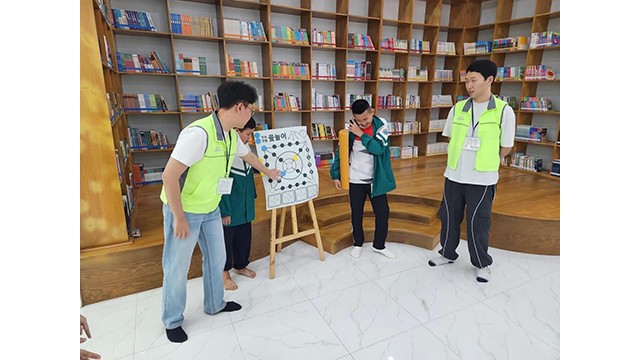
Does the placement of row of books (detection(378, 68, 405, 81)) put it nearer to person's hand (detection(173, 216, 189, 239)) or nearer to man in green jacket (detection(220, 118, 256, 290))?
man in green jacket (detection(220, 118, 256, 290))

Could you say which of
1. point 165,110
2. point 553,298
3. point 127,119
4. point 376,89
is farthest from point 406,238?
point 127,119

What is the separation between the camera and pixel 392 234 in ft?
11.6

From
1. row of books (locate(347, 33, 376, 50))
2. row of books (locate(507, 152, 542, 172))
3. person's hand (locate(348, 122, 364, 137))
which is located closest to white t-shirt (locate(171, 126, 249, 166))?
person's hand (locate(348, 122, 364, 137))

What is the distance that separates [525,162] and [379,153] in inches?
150

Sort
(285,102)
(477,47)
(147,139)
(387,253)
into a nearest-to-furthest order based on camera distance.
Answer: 1. (387,253)
2. (147,139)
3. (285,102)
4. (477,47)

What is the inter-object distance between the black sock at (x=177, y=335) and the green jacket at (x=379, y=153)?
1790mm

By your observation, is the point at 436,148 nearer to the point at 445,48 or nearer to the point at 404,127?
the point at 404,127

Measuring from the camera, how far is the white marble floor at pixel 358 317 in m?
2.06

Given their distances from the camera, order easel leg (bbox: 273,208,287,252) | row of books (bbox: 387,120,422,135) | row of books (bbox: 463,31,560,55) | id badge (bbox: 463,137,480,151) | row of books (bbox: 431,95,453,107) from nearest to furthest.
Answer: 1. id badge (bbox: 463,137,480,151)
2. easel leg (bbox: 273,208,287,252)
3. row of books (bbox: 463,31,560,55)
4. row of books (bbox: 387,120,422,135)
5. row of books (bbox: 431,95,453,107)

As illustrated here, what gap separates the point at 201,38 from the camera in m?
4.24

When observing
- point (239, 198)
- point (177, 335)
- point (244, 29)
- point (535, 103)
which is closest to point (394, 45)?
point (535, 103)

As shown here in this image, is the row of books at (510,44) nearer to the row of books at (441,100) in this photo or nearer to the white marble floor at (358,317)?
the row of books at (441,100)

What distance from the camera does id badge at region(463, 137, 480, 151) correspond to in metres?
2.55

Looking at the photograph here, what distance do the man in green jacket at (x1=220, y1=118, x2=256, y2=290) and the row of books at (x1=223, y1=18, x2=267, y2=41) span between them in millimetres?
2283
